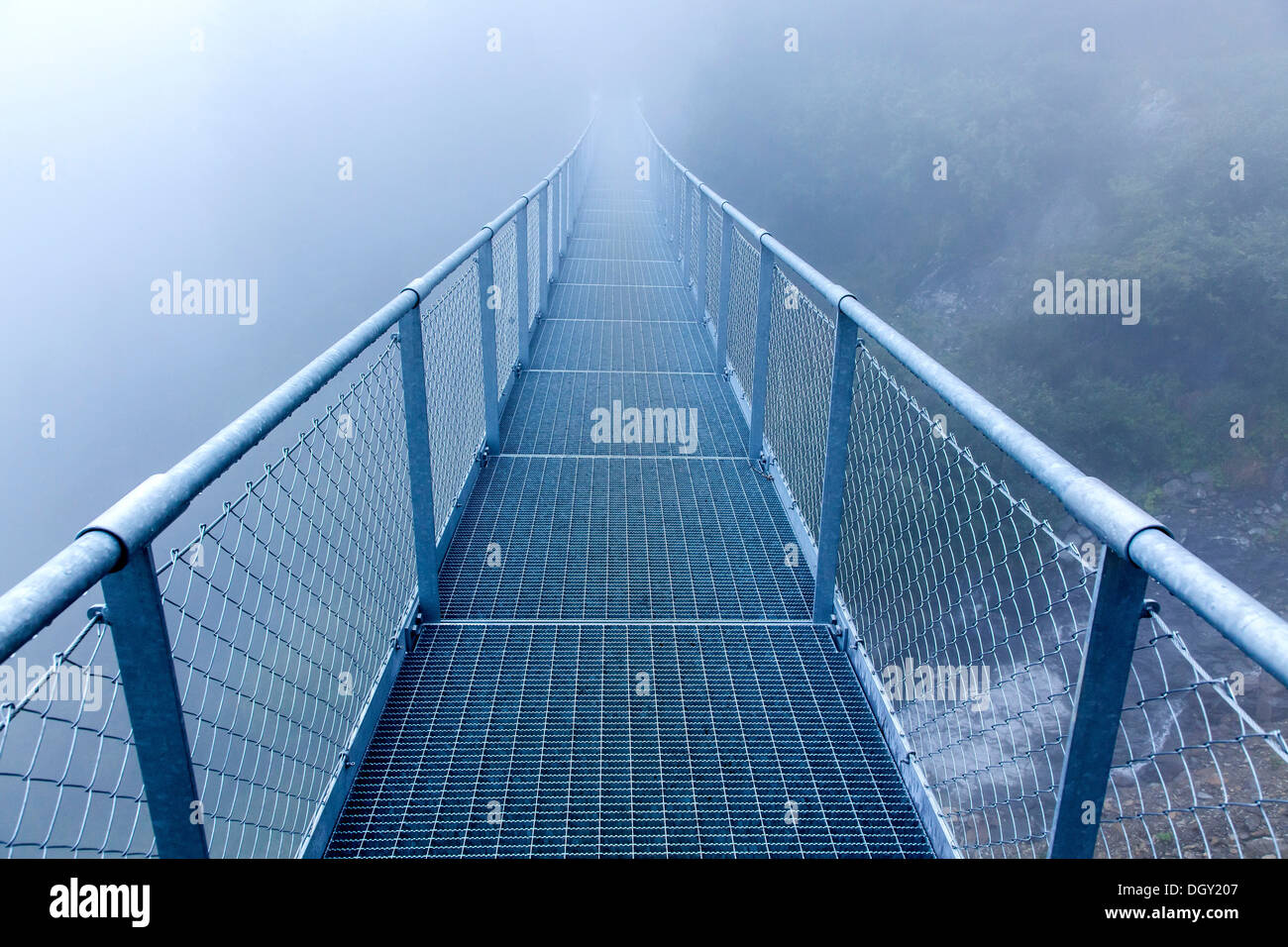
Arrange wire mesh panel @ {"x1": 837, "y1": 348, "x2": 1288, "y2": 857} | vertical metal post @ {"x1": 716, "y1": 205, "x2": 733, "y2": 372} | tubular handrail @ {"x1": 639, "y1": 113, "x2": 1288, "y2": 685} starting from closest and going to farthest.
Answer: tubular handrail @ {"x1": 639, "y1": 113, "x2": 1288, "y2": 685} → wire mesh panel @ {"x1": 837, "y1": 348, "x2": 1288, "y2": 857} → vertical metal post @ {"x1": 716, "y1": 205, "x2": 733, "y2": 372}

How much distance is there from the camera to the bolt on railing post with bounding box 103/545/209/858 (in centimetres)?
120

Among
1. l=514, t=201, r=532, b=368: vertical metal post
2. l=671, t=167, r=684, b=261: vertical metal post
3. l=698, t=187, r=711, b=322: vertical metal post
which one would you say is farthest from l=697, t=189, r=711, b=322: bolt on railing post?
l=671, t=167, r=684, b=261: vertical metal post

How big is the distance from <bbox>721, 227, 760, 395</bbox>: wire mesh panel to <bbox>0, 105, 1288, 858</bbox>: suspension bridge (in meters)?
0.07

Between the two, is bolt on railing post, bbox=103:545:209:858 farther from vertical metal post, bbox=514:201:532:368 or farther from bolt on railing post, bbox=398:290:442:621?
vertical metal post, bbox=514:201:532:368

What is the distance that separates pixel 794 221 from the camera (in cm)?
3956

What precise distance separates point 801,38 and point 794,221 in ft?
44.5

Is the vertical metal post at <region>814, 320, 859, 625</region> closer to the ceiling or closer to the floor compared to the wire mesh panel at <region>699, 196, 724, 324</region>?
closer to the floor

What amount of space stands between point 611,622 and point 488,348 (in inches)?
77.8

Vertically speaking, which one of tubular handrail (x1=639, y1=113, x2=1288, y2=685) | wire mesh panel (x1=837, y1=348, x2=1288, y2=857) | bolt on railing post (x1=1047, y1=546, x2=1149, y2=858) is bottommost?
wire mesh panel (x1=837, y1=348, x2=1288, y2=857)

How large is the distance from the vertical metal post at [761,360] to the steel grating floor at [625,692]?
16 cm

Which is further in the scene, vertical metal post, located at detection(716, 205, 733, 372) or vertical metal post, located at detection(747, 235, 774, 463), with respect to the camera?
vertical metal post, located at detection(716, 205, 733, 372)

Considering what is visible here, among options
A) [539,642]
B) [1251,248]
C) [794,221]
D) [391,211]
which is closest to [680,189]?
[539,642]

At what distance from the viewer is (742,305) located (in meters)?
5.44
